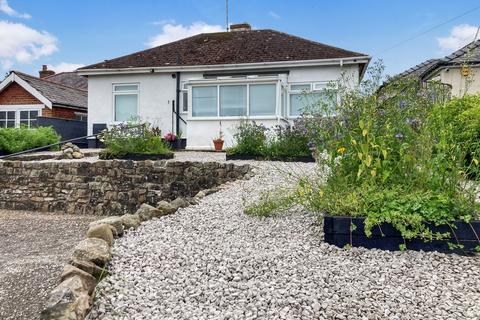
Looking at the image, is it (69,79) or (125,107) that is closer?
(125,107)

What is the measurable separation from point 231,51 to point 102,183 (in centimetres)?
893

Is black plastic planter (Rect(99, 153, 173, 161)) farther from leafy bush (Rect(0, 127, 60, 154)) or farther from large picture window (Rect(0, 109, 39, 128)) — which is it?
large picture window (Rect(0, 109, 39, 128))

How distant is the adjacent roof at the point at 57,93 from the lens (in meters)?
19.9

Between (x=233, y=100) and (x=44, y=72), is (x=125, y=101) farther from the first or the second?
(x=44, y=72)

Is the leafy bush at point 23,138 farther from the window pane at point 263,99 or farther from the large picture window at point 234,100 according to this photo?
the window pane at point 263,99

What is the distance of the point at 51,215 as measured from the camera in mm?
9953

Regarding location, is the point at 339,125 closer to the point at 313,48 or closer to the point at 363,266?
the point at 363,266

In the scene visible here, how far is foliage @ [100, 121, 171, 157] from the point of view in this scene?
1095 centimetres

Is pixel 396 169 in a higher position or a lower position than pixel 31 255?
higher

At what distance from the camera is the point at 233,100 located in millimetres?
14258

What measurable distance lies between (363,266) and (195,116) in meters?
11.9

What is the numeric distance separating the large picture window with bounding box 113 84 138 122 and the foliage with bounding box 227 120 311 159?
7439 millimetres

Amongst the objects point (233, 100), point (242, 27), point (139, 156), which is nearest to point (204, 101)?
point (233, 100)

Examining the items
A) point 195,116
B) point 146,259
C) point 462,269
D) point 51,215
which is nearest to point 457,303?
point 462,269
